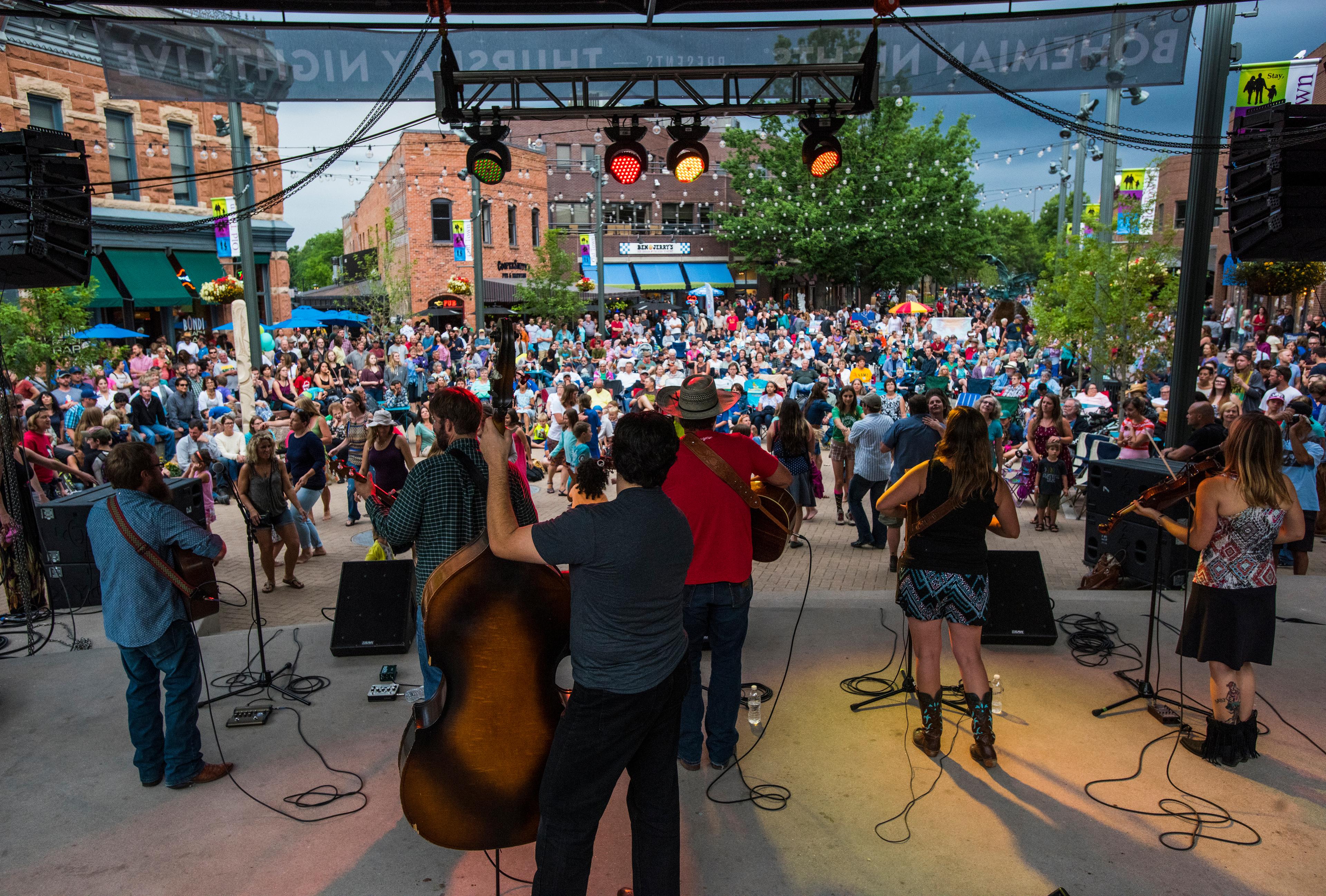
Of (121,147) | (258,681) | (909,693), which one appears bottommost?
(258,681)

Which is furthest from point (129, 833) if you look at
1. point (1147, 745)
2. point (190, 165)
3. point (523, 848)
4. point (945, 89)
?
point (190, 165)

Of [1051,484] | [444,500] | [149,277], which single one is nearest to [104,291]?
[149,277]

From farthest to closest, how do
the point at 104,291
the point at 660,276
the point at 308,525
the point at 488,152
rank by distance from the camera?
the point at 660,276 → the point at 104,291 → the point at 308,525 → the point at 488,152

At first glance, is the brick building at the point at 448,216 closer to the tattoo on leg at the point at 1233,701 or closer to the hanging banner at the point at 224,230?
the hanging banner at the point at 224,230

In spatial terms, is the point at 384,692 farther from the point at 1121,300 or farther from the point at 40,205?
the point at 1121,300

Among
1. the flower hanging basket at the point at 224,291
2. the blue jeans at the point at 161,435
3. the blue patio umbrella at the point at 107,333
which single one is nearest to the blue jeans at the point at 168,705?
the blue jeans at the point at 161,435

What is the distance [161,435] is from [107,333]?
9.09m

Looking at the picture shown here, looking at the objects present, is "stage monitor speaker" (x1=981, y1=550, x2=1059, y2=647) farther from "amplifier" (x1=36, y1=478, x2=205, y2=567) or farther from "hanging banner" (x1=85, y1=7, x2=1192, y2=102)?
"amplifier" (x1=36, y1=478, x2=205, y2=567)

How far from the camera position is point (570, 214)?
40562mm

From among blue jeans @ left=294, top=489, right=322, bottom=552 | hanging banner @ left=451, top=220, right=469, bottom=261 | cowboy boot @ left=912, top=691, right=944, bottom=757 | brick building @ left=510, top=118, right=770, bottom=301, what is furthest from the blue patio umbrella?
brick building @ left=510, top=118, right=770, bottom=301

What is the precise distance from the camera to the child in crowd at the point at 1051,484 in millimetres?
9156

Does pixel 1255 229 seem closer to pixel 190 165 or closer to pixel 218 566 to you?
pixel 218 566

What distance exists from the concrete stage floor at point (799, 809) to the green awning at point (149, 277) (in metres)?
20.8

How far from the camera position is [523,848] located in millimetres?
3484
